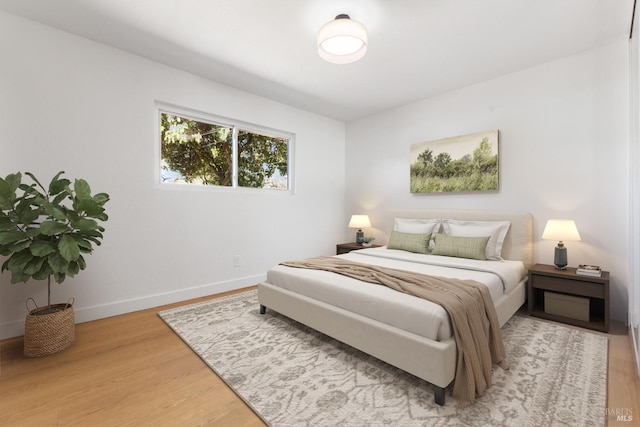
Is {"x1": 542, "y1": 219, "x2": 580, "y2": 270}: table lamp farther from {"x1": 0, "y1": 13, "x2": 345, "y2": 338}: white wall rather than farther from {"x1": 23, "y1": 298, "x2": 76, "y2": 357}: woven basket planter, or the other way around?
{"x1": 23, "y1": 298, "x2": 76, "y2": 357}: woven basket planter

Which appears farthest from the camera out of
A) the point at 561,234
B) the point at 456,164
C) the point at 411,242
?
the point at 456,164

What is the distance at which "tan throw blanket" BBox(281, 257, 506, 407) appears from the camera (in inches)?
64.8

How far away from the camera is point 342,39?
2.34 m

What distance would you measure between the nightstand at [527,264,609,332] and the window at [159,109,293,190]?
3.39m

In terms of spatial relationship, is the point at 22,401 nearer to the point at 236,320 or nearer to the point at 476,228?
the point at 236,320

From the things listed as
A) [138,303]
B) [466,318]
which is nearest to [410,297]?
[466,318]

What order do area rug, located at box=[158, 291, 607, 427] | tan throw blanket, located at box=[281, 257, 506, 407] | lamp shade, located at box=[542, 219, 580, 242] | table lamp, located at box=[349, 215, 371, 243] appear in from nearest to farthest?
area rug, located at box=[158, 291, 607, 427] < tan throw blanket, located at box=[281, 257, 506, 407] < lamp shade, located at box=[542, 219, 580, 242] < table lamp, located at box=[349, 215, 371, 243]

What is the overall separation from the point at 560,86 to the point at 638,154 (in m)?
1.38

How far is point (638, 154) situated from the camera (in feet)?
6.89

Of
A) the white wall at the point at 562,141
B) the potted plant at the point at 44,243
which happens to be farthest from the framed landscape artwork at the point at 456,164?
the potted plant at the point at 44,243

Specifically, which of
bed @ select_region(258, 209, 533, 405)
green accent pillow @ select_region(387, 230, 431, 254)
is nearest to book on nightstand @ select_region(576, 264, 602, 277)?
bed @ select_region(258, 209, 533, 405)

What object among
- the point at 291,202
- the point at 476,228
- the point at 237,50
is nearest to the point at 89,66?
the point at 237,50

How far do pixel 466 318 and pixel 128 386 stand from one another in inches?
85.0

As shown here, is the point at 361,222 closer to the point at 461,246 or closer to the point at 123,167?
the point at 461,246
